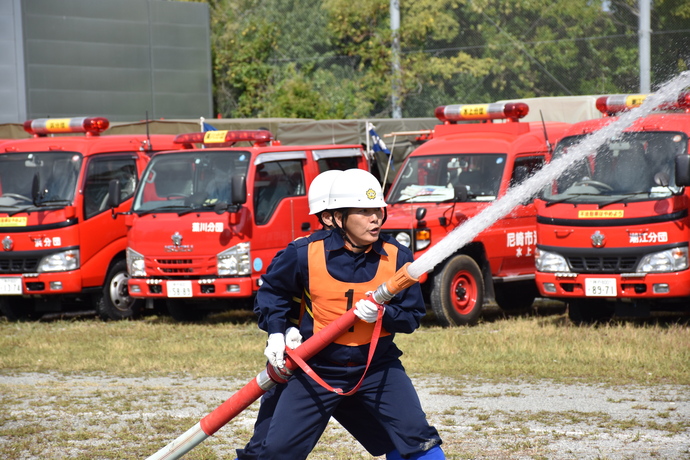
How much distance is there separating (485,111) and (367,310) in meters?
10.3

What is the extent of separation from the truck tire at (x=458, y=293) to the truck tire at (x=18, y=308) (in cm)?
640

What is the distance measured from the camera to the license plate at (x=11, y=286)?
45.8 feet

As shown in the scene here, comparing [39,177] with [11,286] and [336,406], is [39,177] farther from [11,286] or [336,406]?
[336,406]

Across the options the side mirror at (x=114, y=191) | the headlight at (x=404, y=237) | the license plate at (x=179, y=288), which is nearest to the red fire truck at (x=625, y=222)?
the headlight at (x=404, y=237)

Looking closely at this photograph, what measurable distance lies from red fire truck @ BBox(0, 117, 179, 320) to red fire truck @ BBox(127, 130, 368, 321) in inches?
29.7

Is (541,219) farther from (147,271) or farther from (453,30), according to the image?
(453,30)

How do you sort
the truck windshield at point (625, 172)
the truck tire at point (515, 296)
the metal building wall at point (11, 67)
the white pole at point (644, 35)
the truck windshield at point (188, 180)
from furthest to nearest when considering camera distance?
the metal building wall at point (11, 67) < the white pole at point (644, 35) < the truck tire at point (515, 296) < the truck windshield at point (188, 180) < the truck windshield at point (625, 172)

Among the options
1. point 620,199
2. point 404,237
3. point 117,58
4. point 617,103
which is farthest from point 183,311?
point 117,58

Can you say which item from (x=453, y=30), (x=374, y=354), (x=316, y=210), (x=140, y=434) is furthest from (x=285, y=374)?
(x=453, y=30)

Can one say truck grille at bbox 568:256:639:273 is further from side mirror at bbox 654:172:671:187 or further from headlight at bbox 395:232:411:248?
headlight at bbox 395:232:411:248

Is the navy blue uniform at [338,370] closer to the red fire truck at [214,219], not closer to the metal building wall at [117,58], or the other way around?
the red fire truck at [214,219]

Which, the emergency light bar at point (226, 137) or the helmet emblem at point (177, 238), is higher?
the emergency light bar at point (226, 137)

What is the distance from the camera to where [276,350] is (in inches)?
187

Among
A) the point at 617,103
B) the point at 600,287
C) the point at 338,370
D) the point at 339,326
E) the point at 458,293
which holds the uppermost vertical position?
the point at 617,103
